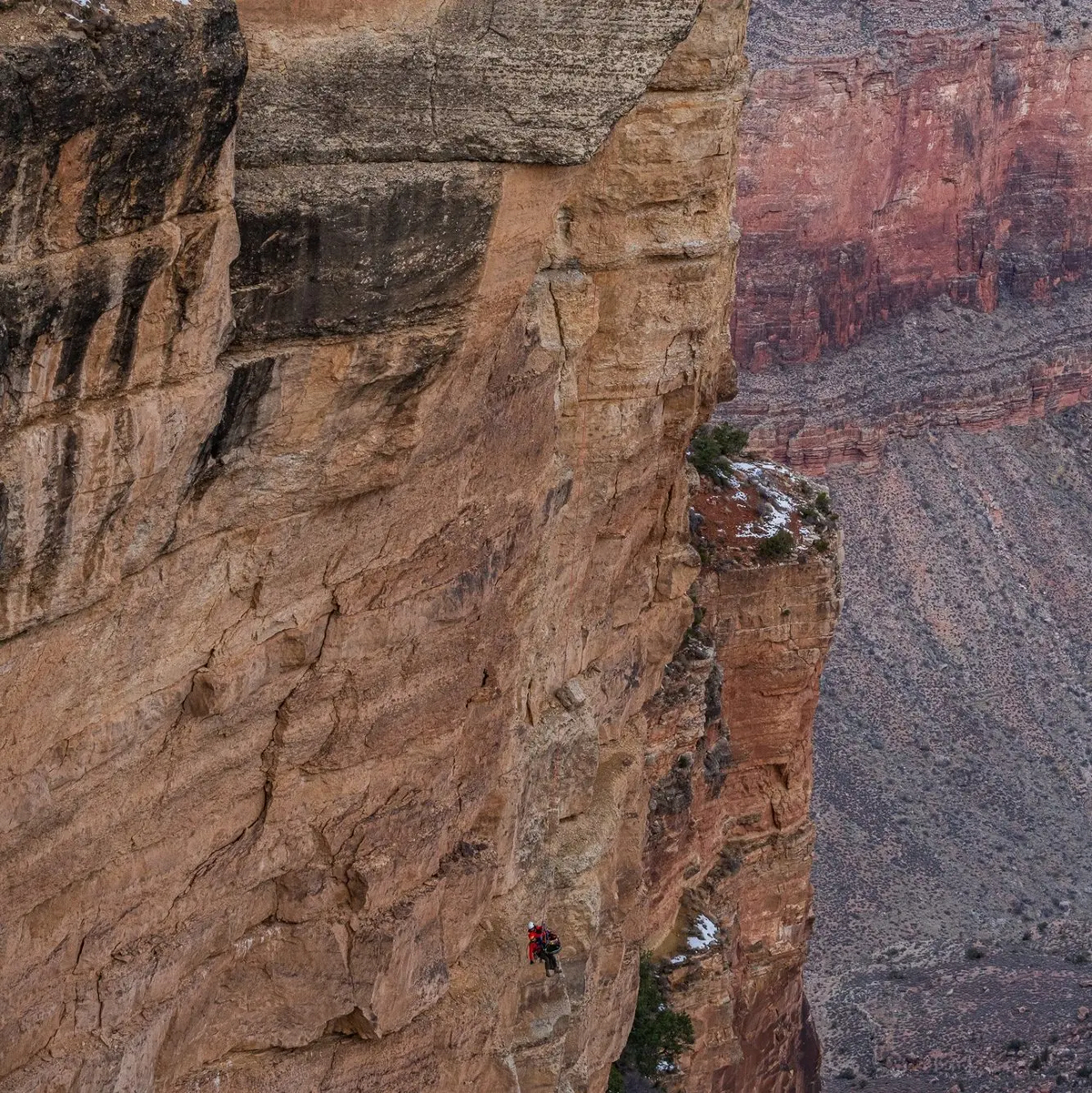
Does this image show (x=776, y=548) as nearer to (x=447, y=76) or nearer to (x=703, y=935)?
(x=703, y=935)

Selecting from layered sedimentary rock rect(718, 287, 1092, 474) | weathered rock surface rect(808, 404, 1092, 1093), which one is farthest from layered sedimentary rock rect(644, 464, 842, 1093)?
layered sedimentary rock rect(718, 287, 1092, 474)

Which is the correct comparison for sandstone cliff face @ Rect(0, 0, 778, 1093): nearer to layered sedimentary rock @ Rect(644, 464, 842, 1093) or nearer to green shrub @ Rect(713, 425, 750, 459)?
layered sedimentary rock @ Rect(644, 464, 842, 1093)

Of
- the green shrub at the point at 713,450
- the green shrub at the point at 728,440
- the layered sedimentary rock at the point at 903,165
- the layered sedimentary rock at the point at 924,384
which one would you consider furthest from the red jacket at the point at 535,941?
the layered sedimentary rock at the point at 903,165

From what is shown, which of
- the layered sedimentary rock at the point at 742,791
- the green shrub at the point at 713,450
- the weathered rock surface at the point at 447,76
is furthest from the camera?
the green shrub at the point at 713,450

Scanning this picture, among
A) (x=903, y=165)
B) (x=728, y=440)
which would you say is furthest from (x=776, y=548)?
(x=903, y=165)

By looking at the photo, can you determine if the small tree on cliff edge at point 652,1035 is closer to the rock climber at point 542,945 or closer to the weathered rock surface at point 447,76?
the rock climber at point 542,945

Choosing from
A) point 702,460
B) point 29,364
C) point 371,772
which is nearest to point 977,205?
point 702,460
